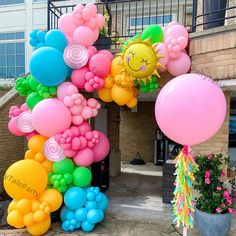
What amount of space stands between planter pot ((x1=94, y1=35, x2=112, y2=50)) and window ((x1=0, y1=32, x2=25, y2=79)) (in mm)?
8118

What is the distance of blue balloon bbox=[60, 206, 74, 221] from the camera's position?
4.19m

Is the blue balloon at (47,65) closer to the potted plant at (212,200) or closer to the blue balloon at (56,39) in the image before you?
the blue balloon at (56,39)

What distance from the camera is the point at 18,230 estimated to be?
4.30 metres

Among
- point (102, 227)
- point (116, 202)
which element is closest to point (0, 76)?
point (116, 202)

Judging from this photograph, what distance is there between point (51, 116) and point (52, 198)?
4.13 ft

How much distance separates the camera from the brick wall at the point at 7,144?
5.91 m

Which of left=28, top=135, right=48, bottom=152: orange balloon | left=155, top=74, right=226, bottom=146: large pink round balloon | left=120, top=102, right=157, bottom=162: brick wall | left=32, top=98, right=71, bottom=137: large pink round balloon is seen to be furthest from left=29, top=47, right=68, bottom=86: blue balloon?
left=120, top=102, right=157, bottom=162: brick wall

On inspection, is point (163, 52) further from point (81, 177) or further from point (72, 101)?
point (81, 177)

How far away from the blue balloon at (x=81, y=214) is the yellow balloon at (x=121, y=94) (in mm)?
1809

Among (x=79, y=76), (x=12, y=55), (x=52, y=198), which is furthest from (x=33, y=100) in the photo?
(x=12, y=55)

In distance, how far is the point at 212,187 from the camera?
3.76 m

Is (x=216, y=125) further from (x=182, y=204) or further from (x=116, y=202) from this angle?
(x=116, y=202)

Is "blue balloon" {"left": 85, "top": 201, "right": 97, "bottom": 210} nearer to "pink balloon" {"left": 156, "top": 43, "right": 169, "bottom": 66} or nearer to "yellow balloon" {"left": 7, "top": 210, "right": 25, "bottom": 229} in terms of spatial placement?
"yellow balloon" {"left": 7, "top": 210, "right": 25, "bottom": 229}

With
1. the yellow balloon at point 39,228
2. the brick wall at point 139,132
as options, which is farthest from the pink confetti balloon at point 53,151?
the brick wall at point 139,132
